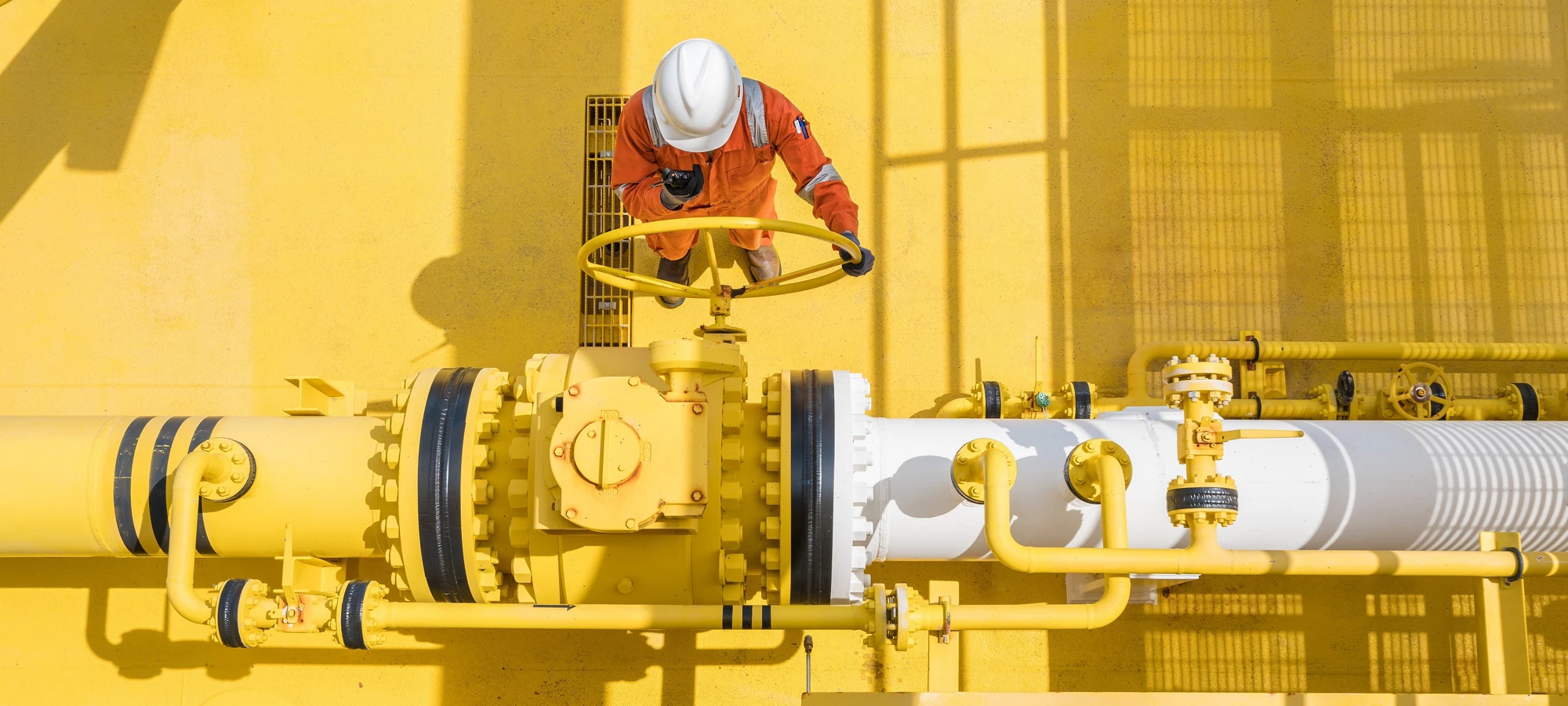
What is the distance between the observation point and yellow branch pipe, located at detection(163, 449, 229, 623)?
7.85ft

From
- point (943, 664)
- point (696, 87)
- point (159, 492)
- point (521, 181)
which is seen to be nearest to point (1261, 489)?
point (943, 664)

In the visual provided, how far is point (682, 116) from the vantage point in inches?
106

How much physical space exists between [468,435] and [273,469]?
24.3 inches

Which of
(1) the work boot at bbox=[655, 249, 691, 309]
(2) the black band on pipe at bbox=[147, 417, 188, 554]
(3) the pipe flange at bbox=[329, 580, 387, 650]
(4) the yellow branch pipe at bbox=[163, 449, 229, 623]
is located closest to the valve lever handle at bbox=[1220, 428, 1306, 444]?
(1) the work boot at bbox=[655, 249, 691, 309]

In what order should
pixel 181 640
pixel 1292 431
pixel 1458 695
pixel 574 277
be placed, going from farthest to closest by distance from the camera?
pixel 574 277 < pixel 181 640 < pixel 1458 695 < pixel 1292 431

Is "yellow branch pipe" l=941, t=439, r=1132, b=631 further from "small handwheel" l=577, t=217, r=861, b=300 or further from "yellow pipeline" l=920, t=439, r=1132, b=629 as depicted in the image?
"small handwheel" l=577, t=217, r=861, b=300

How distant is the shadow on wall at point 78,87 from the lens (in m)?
3.87

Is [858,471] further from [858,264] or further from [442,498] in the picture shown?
[442,498]

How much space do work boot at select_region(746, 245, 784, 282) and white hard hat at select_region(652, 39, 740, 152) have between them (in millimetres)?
842

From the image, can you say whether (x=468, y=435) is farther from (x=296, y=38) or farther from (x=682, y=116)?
(x=296, y=38)

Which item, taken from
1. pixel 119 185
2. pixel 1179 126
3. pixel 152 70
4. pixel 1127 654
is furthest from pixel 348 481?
pixel 1179 126

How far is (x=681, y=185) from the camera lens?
2781 mm

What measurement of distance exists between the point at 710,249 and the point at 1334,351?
2.47 metres

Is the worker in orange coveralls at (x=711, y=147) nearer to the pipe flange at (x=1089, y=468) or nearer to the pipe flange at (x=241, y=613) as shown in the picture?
the pipe flange at (x=1089, y=468)
